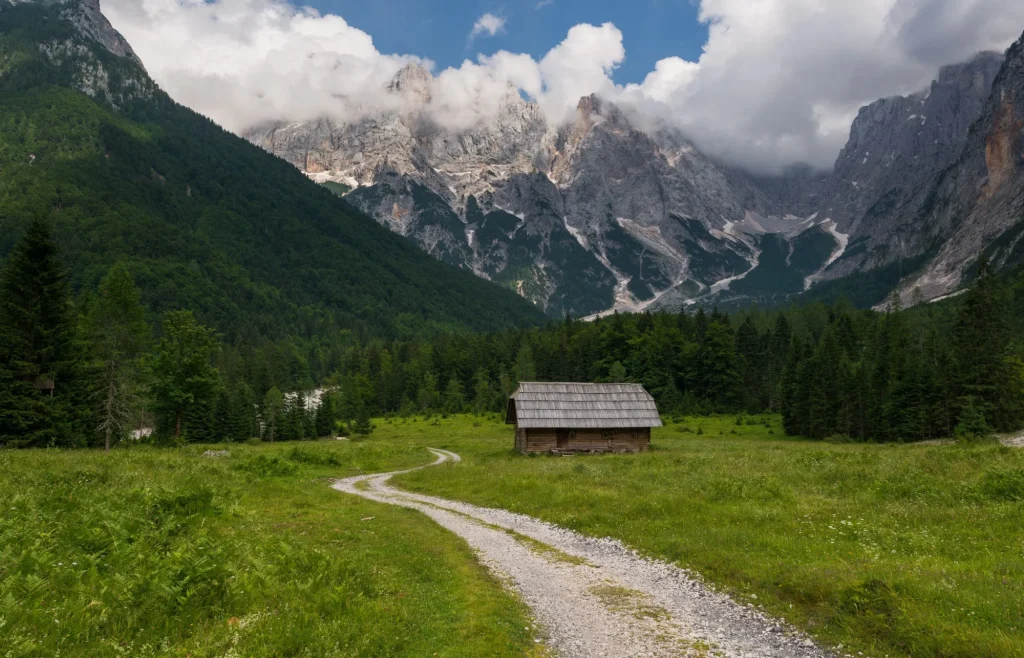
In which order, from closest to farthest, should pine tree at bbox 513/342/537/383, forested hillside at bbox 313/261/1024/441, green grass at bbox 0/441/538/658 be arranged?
green grass at bbox 0/441/538/658 → forested hillside at bbox 313/261/1024/441 → pine tree at bbox 513/342/537/383

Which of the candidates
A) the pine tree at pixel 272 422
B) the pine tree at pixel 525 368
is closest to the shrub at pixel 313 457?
the pine tree at pixel 272 422

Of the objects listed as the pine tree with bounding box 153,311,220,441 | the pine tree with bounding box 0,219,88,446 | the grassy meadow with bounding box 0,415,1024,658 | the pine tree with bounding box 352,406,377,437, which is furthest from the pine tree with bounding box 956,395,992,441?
the pine tree with bounding box 0,219,88,446

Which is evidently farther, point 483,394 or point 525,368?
point 525,368

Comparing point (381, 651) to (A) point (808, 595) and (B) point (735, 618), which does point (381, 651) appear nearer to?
(B) point (735, 618)

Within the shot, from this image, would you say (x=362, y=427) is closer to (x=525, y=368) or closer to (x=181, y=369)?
(x=181, y=369)

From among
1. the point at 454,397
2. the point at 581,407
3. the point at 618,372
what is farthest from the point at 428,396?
the point at 581,407

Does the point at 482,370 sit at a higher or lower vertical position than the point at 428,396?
higher

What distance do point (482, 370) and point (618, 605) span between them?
131 meters

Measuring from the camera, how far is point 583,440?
184ft

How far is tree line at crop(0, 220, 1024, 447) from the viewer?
3744cm

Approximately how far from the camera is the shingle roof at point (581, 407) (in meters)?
53.7

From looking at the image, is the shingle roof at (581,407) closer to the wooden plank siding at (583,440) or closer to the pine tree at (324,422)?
the wooden plank siding at (583,440)

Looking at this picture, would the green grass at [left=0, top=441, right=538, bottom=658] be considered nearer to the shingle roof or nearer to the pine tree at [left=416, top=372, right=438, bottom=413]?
the shingle roof

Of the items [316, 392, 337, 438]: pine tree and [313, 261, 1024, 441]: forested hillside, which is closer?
[313, 261, 1024, 441]: forested hillside
